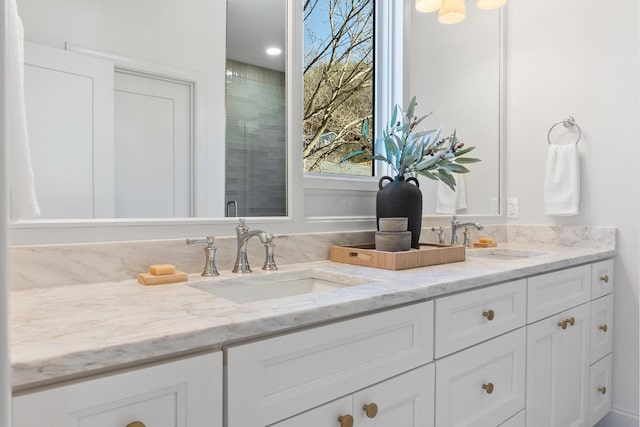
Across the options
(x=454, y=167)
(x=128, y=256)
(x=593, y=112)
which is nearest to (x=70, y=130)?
(x=128, y=256)

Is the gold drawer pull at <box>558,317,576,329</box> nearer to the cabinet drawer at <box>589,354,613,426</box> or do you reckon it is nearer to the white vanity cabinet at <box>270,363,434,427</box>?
the cabinet drawer at <box>589,354,613,426</box>

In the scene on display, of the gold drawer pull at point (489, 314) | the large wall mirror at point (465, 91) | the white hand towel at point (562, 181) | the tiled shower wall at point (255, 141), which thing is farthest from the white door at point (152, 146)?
the white hand towel at point (562, 181)

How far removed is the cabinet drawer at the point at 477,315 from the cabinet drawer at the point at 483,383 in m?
0.03

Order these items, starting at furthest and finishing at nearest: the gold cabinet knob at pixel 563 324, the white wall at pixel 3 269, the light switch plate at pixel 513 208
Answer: the light switch plate at pixel 513 208 → the gold cabinet knob at pixel 563 324 → the white wall at pixel 3 269

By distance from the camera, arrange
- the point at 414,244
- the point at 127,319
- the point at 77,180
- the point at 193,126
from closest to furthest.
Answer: the point at 127,319
the point at 77,180
the point at 193,126
the point at 414,244

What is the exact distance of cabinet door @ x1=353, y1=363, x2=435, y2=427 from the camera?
901mm

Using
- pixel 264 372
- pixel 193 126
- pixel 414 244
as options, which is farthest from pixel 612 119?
pixel 264 372

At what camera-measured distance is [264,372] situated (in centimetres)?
75

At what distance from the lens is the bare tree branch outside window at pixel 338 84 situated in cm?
159

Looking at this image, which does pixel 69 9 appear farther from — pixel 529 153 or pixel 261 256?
pixel 529 153

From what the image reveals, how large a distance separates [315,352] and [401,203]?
0.85 m

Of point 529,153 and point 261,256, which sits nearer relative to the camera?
point 261,256

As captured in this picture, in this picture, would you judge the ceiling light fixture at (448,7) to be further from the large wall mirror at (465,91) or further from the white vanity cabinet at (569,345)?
the white vanity cabinet at (569,345)

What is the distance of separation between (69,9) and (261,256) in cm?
84
